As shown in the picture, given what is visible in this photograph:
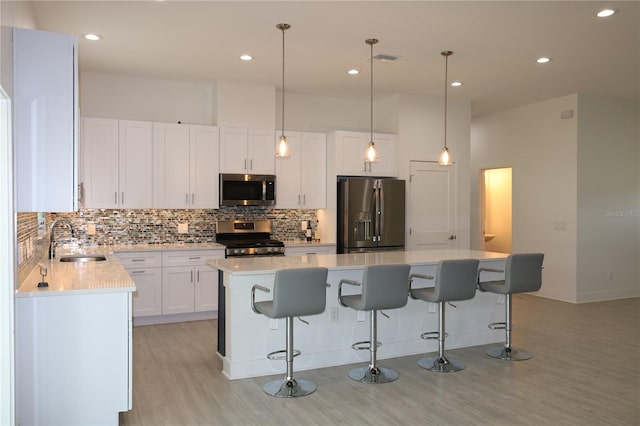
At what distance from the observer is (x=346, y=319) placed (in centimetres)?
484

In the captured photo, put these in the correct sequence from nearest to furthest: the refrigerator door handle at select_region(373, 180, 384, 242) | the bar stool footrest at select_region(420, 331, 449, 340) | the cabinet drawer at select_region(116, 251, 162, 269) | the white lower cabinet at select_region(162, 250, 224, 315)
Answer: the bar stool footrest at select_region(420, 331, 449, 340)
the cabinet drawer at select_region(116, 251, 162, 269)
the white lower cabinet at select_region(162, 250, 224, 315)
the refrigerator door handle at select_region(373, 180, 384, 242)

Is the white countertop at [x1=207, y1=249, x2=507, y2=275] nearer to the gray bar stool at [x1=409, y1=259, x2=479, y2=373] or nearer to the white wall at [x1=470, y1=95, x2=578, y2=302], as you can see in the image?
the gray bar stool at [x1=409, y1=259, x2=479, y2=373]

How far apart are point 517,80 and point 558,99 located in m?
1.57

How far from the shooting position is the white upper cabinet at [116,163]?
20.2ft

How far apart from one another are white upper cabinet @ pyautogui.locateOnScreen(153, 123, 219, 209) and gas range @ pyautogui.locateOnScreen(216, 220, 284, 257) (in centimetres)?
42

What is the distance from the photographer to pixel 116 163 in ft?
20.7

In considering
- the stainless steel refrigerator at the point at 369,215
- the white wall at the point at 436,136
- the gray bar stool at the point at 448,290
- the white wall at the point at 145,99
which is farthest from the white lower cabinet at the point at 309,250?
the gray bar stool at the point at 448,290

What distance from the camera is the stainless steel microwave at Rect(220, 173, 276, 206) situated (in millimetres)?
6754

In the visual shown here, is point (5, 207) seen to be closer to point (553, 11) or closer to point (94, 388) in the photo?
point (94, 388)

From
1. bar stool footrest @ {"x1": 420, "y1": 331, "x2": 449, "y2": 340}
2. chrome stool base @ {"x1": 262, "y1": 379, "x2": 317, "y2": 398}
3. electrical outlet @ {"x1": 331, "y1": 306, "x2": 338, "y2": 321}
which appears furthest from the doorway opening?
chrome stool base @ {"x1": 262, "y1": 379, "x2": 317, "y2": 398}

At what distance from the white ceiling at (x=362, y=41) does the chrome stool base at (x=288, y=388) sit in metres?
2.97

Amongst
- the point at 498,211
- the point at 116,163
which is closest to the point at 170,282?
the point at 116,163

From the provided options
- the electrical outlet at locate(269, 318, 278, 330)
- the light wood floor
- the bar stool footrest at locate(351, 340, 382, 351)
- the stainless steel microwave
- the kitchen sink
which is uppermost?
the stainless steel microwave

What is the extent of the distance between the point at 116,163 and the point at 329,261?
3102 mm
